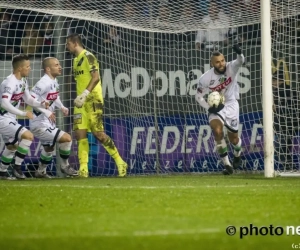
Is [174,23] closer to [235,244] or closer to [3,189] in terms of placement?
[3,189]

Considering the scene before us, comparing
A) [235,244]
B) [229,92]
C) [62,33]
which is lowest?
[235,244]

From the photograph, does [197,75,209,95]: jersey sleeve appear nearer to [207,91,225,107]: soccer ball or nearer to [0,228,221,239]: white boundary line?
[207,91,225,107]: soccer ball

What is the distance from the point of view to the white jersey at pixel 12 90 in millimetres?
14398

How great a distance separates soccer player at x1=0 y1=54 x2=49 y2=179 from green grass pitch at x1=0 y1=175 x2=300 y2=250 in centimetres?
159

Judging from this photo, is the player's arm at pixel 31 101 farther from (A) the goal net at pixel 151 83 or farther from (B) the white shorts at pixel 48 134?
(A) the goal net at pixel 151 83

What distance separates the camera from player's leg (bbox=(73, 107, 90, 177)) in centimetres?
1459

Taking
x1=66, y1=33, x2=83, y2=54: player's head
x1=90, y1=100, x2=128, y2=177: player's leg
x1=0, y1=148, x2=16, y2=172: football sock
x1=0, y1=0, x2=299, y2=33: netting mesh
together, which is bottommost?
x1=0, y1=148, x2=16, y2=172: football sock

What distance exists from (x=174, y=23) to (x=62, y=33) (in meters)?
1.85

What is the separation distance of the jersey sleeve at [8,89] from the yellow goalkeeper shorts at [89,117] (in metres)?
0.97

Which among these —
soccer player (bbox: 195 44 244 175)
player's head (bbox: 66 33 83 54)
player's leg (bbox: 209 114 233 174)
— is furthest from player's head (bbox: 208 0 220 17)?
player's head (bbox: 66 33 83 54)

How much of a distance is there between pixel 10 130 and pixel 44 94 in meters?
0.88

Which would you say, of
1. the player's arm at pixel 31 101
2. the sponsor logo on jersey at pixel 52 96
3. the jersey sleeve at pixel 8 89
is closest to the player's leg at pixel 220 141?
the sponsor logo on jersey at pixel 52 96

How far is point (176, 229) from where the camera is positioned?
7.28 m

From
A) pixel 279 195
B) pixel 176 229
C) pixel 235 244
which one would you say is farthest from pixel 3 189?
pixel 235 244
